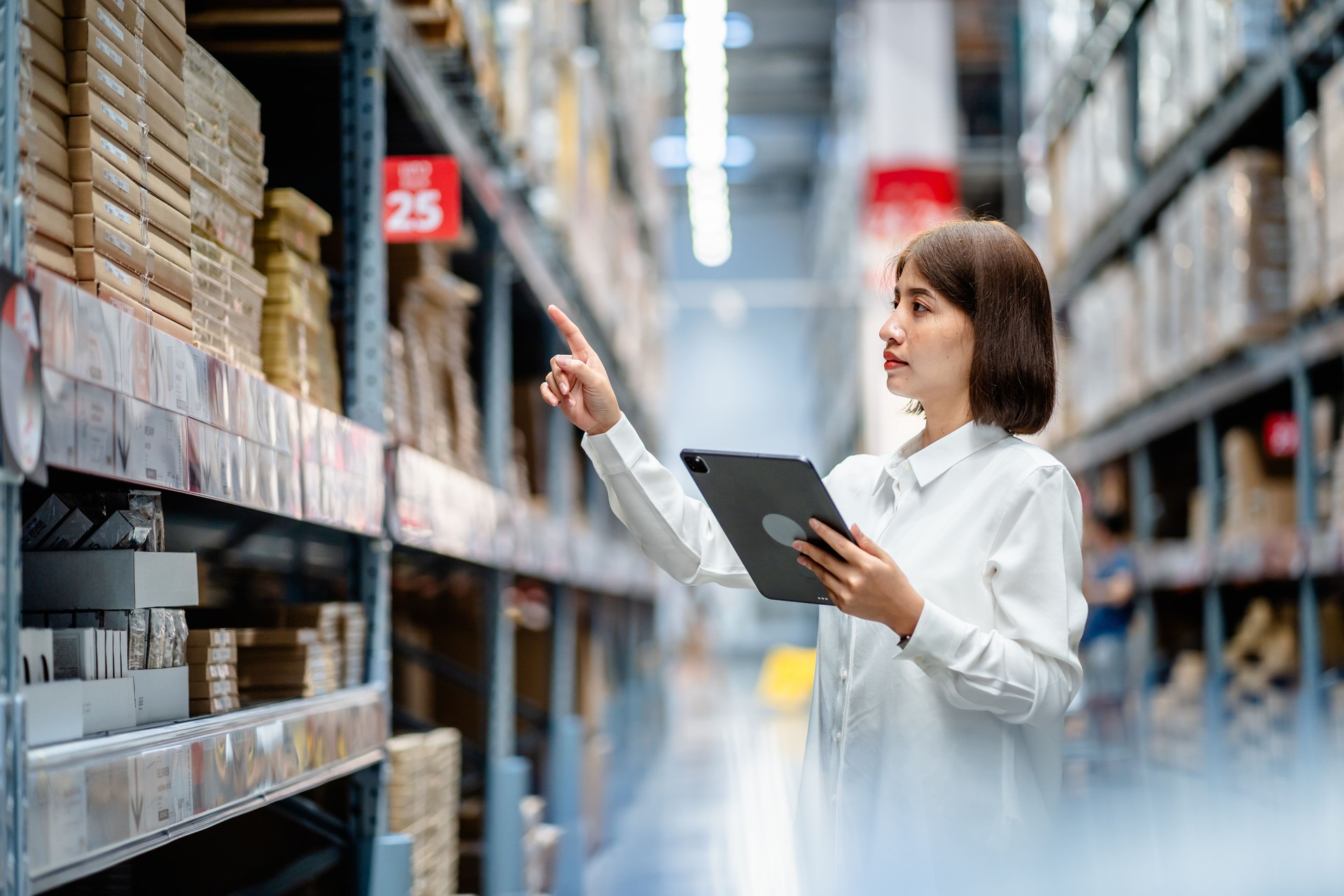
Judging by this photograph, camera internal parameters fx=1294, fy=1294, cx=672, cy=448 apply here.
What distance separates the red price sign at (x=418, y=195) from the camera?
3213 millimetres

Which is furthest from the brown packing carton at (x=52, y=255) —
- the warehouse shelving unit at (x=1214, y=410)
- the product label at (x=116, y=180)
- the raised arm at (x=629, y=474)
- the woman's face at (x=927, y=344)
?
the warehouse shelving unit at (x=1214, y=410)

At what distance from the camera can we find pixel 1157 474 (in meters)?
7.90

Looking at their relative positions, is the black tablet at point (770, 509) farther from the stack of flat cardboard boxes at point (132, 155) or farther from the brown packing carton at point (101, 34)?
the brown packing carton at point (101, 34)

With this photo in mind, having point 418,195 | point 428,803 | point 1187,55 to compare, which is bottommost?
point 428,803

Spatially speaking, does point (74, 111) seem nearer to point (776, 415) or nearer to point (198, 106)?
point (198, 106)

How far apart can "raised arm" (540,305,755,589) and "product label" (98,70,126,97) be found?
630mm

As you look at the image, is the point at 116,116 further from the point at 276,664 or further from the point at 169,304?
the point at 276,664

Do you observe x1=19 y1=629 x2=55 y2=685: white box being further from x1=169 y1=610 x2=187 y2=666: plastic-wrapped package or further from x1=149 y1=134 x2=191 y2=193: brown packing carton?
x1=149 y1=134 x2=191 y2=193: brown packing carton

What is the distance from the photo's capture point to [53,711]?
135 cm

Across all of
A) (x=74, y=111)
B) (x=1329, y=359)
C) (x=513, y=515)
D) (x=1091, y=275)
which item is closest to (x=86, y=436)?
(x=74, y=111)

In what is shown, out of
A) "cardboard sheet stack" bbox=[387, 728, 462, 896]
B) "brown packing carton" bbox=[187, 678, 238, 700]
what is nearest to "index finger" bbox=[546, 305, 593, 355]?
"brown packing carton" bbox=[187, 678, 238, 700]

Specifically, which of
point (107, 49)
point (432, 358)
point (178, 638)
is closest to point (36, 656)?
point (178, 638)

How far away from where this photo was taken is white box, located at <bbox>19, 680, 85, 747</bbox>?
130cm

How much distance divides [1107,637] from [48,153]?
232 inches
